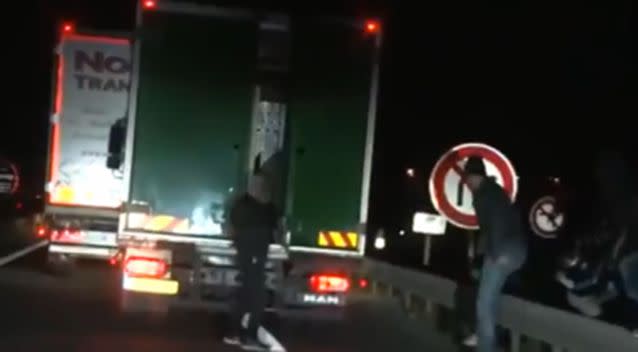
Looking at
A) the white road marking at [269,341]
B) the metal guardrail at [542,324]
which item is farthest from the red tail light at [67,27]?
the white road marking at [269,341]

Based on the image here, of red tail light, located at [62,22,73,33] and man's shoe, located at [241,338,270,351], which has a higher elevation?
red tail light, located at [62,22,73,33]

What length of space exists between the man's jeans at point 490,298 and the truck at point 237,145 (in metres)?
3.34

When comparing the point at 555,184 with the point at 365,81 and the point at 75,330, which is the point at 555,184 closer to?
the point at 365,81

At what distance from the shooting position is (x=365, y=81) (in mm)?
16359

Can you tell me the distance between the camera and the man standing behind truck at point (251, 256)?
15258mm

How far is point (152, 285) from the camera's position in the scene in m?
16.1

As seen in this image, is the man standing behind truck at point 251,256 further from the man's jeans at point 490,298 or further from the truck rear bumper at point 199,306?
the man's jeans at point 490,298

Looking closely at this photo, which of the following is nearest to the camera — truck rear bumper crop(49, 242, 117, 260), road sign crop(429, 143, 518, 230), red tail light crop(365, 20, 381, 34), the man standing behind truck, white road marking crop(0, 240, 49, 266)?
road sign crop(429, 143, 518, 230)

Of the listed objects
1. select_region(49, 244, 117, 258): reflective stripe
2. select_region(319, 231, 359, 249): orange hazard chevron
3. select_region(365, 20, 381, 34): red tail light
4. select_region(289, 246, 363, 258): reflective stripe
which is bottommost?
select_region(49, 244, 117, 258): reflective stripe

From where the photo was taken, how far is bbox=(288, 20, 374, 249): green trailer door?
1619 centimetres

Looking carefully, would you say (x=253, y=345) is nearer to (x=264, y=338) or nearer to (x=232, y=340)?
(x=264, y=338)

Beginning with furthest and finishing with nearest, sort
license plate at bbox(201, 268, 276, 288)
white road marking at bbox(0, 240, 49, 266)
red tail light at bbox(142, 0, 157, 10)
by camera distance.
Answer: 1. white road marking at bbox(0, 240, 49, 266)
2. license plate at bbox(201, 268, 276, 288)
3. red tail light at bbox(142, 0, 157, 10)

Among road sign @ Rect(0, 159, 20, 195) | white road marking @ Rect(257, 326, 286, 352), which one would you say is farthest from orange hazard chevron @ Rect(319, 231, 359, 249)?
road sign @ Rect(0, 159, 20, 195)

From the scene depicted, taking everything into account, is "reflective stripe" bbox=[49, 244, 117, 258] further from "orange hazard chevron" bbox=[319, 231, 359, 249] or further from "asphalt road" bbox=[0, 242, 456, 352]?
"orange hazard chevron" bbox=[319, 231, 359, 249]
